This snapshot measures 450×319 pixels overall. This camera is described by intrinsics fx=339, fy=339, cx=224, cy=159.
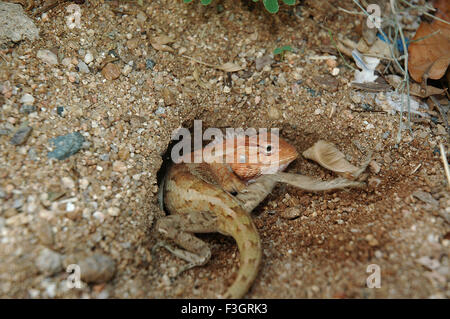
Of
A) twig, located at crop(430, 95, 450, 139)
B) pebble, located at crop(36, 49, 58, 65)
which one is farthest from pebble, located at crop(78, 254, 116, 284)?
twig, located at crop(430, 95, 450, 139)

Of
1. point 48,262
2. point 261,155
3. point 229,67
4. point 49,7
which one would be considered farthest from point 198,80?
point 48,262

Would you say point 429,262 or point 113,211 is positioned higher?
point 113,211

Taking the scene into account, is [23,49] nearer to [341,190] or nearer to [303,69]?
[303,69]

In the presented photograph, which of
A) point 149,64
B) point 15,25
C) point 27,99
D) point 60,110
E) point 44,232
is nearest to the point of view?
point 44,232

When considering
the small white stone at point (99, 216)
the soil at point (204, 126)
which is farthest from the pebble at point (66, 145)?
the small white stone at point (99, 216)

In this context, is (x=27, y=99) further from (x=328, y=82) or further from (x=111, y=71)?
(x=328, y=82)

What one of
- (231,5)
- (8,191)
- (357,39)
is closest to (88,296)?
(8,191)

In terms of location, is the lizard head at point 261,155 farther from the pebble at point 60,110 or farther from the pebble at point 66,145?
the pebble at point 60,110
